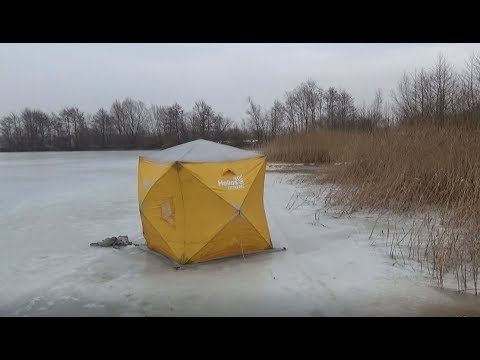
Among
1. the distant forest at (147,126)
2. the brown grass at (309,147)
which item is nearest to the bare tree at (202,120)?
the distant forest at (147,126)

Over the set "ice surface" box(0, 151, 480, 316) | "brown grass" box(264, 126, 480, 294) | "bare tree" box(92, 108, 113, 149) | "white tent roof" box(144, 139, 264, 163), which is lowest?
"ice surface" box(0, 151, 480, 316)

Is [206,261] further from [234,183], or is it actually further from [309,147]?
[309,147]

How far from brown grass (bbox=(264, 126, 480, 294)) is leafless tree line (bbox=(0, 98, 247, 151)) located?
52.8 m

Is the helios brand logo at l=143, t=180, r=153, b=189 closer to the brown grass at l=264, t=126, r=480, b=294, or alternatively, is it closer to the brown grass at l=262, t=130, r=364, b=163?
the brown grass at l=264, t=126, r=480, b=294

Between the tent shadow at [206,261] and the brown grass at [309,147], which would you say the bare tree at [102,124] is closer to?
the brown grass at [309,147]

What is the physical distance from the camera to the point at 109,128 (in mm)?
76812

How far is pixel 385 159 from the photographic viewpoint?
33.4 feet

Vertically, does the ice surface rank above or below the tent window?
below

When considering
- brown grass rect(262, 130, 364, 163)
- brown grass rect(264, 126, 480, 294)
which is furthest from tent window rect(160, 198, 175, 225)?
brown grass rect(262, 130, 364, 163)

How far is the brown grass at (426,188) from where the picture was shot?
17.5 ft

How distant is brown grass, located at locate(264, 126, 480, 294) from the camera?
535cm

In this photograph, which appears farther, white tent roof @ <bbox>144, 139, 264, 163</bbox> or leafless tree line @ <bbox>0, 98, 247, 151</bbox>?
leafless tree line @ <bbox>0, 98, 247, 151</bbox>
